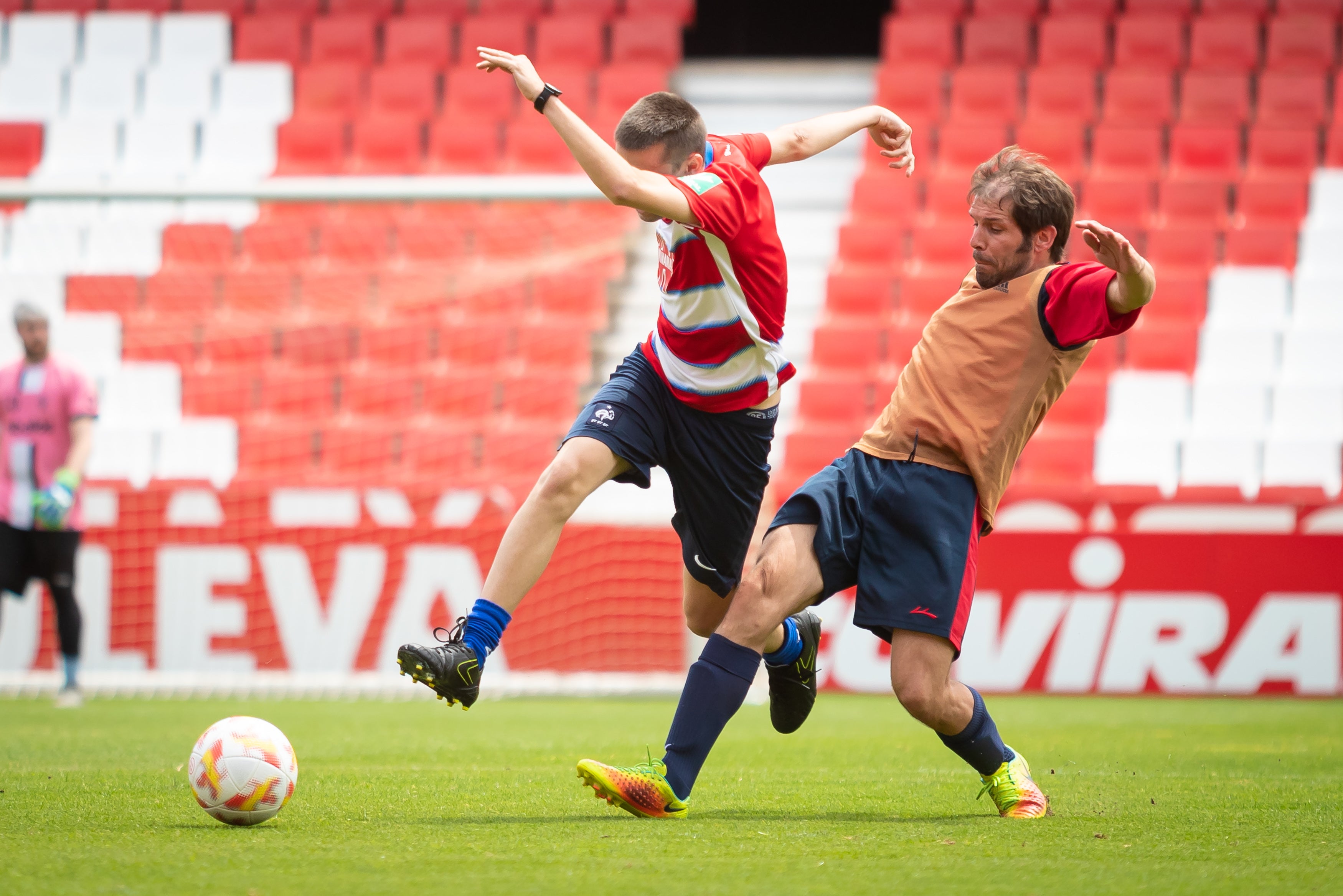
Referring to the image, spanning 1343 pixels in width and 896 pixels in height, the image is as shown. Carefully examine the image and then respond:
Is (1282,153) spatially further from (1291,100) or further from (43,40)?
(43,40)

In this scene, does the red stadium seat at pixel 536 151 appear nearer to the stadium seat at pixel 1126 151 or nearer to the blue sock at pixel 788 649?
the stadium seat at pixel 1126 151

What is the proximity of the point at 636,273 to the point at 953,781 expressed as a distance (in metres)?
8.66

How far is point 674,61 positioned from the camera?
13758mm

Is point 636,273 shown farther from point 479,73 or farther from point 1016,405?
point 1016,405

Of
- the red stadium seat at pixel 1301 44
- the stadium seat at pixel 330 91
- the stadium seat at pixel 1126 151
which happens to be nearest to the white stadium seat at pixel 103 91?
the stadium seat at pixel 330 91

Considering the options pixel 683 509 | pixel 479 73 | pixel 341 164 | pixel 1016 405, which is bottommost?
pixel 683 509

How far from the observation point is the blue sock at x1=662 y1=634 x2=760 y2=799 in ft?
11.7

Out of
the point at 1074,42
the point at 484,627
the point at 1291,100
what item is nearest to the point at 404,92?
the point at 1074,42

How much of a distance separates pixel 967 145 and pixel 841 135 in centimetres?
870

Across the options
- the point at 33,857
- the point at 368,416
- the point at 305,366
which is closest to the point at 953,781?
the point at 33,857

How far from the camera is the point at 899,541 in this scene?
3684mm

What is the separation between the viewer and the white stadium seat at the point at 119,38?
47.3ft

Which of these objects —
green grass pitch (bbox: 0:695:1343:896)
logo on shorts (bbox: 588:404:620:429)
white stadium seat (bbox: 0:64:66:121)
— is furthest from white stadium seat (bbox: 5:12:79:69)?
logo on shorts (bbox: 588:404:620:429)

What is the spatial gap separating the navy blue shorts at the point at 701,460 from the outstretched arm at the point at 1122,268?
1024 millimetres
